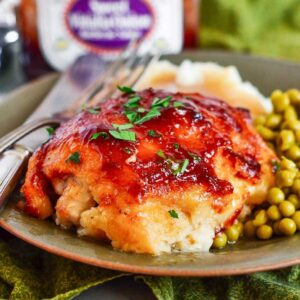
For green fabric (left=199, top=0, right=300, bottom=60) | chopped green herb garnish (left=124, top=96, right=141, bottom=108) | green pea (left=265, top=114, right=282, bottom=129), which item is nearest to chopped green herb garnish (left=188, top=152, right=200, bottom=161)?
chopped green herb garnish (left=124, top=96, right=141, bottom=108)

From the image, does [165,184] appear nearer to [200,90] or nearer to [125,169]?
[125,169]

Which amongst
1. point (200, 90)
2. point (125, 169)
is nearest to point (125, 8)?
point (200, 90)

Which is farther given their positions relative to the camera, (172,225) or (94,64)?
(94,64)

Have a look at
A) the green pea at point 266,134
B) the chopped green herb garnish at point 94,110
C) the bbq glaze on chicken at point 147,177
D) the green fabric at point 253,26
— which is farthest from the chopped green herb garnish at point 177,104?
the green fabric at point 253,26

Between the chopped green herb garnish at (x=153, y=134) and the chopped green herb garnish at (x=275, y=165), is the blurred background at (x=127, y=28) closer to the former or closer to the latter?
the chopped green herb garnish at (x=275, y=165)

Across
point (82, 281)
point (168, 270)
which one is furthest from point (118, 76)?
point (168, 270)

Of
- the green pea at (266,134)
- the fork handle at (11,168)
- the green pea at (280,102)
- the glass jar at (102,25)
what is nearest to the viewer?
the fork handle at (11,168)

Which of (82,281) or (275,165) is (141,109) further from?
(82,281)

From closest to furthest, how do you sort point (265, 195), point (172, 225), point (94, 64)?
point (172, 225) < point (265, 195) < point (94, 64)
